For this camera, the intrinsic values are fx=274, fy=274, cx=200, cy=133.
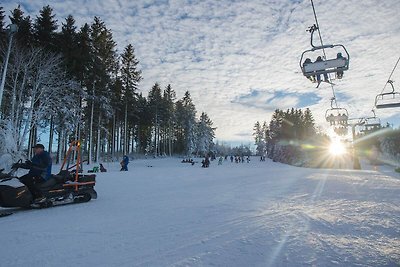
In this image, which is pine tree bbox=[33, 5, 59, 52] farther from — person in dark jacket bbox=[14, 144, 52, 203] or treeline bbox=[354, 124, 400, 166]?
treeline bbox=[354, 124, 400, 166]

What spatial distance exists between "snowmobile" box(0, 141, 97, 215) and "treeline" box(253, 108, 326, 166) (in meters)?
43.3

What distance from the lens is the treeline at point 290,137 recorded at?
53794 mm

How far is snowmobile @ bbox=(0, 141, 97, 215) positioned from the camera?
263 inches

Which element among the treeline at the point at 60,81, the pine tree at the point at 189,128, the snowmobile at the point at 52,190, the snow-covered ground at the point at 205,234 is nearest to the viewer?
the snow-covered ground at the point at 205,234

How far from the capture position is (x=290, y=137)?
77125 millimetres

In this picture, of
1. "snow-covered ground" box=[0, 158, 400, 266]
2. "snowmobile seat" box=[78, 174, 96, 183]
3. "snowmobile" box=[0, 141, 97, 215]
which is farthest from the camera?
"snowmobile seat" box=[78, 174, 96, 183]

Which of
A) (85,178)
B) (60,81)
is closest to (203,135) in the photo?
(60,81)

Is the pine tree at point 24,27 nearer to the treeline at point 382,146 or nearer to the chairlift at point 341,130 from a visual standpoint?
the chairlift at point 341,130

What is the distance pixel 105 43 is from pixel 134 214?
32207mm

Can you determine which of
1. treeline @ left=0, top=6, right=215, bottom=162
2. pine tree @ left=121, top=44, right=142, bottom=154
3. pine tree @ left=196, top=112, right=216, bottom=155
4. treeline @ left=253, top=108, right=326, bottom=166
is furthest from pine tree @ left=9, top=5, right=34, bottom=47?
pine tree @ left=196, top=112, right=216, bottom=155

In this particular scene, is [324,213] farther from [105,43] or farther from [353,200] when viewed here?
[105,43]

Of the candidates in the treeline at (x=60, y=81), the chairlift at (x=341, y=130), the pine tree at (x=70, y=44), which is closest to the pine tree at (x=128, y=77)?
the treeline at (x=60, y=81)

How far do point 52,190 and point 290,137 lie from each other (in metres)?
75.6

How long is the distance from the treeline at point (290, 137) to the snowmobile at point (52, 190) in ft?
142
